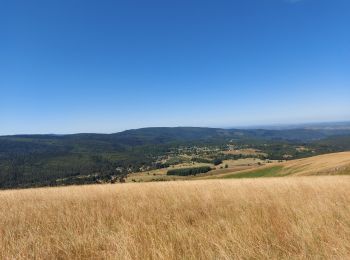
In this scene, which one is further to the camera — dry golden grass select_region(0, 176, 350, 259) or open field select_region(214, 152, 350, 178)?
open field select_region(214, 152, 350, 178)

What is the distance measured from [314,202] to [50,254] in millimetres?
7283

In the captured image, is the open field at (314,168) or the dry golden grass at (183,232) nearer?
the dry golden grass at (183,232)

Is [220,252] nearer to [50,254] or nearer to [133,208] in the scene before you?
[50,254]

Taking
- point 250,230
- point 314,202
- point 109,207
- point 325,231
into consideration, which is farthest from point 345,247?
point 109,207

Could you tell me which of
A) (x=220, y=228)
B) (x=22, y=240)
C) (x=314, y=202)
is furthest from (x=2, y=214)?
(x=314, y=202)

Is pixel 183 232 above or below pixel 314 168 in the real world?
above

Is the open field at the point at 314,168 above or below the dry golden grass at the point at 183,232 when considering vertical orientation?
below

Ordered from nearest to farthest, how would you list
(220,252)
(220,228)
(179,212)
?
(220,252) < (220,228) < (179,212)

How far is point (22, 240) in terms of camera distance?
557cm

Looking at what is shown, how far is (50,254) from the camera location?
16.4ft

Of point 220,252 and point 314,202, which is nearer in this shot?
point 220,252

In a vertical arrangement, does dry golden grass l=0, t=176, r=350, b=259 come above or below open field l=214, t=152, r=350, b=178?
above

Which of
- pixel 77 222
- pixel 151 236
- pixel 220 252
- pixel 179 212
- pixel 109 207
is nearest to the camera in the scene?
pixel 220 252

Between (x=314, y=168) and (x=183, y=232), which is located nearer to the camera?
(x=183, y=232)
